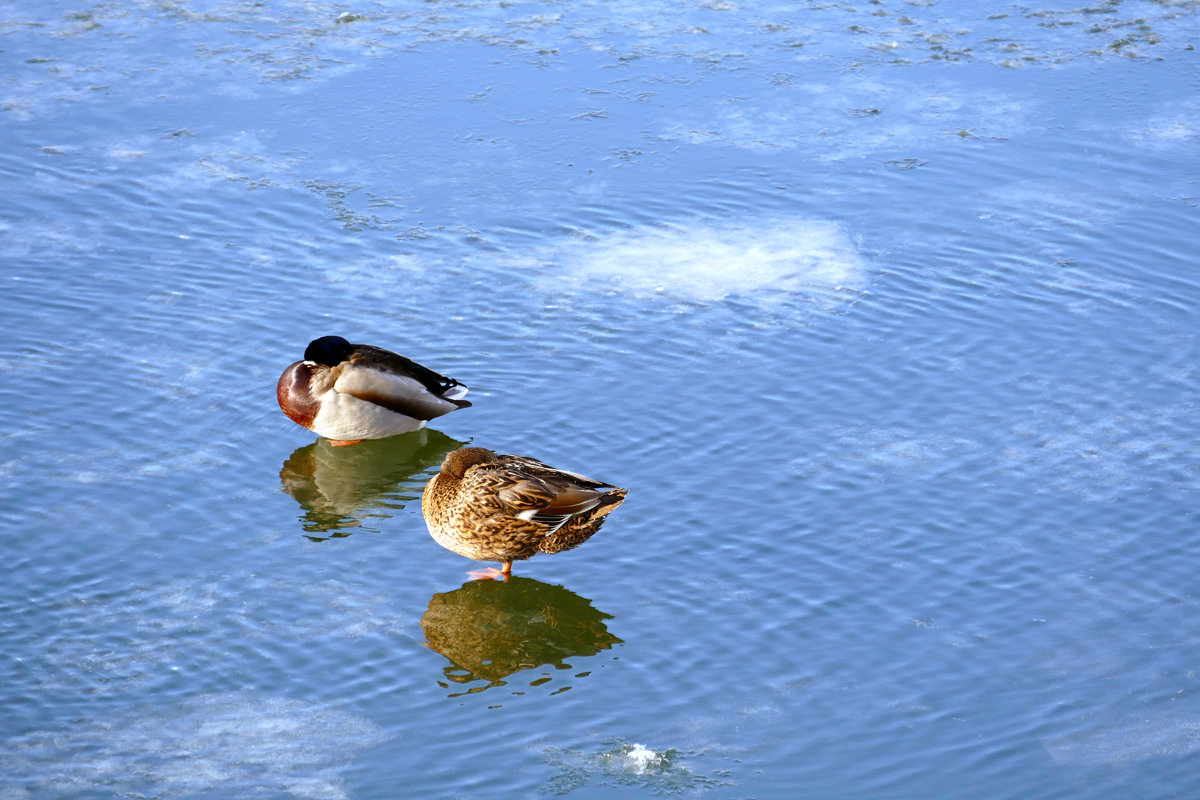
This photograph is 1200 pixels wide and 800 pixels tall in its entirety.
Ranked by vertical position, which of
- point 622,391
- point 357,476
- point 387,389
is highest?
point 387,389

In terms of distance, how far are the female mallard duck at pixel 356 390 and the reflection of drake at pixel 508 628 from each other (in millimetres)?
1510

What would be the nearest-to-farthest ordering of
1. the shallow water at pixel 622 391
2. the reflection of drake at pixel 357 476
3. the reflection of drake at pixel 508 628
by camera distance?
the shallow water at pixel 622 391 < the reflection of drake at pixel 508 628 < the reflection of drake at pixel 357 476

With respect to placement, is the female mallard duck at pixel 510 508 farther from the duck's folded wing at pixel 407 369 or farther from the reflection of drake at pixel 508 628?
the duck's folded wing at pixel 407 369

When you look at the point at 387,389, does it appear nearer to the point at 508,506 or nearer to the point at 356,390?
the point at 356,390

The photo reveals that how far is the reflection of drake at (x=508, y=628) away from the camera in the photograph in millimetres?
5957

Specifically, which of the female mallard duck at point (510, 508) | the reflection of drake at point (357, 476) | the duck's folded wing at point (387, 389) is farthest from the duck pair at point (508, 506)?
the duck's folded wing at point (387, 389)

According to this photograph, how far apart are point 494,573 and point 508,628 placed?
462 millimetres

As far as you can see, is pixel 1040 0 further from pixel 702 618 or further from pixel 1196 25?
pixel 702 618

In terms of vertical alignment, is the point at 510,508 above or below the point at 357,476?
above

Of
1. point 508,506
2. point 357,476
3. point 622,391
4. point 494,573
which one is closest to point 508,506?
point 508,506

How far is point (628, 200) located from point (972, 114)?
3.17 meters

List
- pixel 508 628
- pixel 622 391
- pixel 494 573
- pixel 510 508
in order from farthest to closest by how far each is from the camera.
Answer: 1. pixel 622 391
2. pixel 494 573
3. pixel 510 508
4. pixel 508 628

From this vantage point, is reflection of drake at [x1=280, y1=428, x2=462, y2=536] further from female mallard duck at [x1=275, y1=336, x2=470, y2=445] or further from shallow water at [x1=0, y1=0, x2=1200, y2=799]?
female mallard duck at [x1=275, y1=336, x2=470, y2=445]

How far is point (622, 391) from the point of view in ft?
26.0
